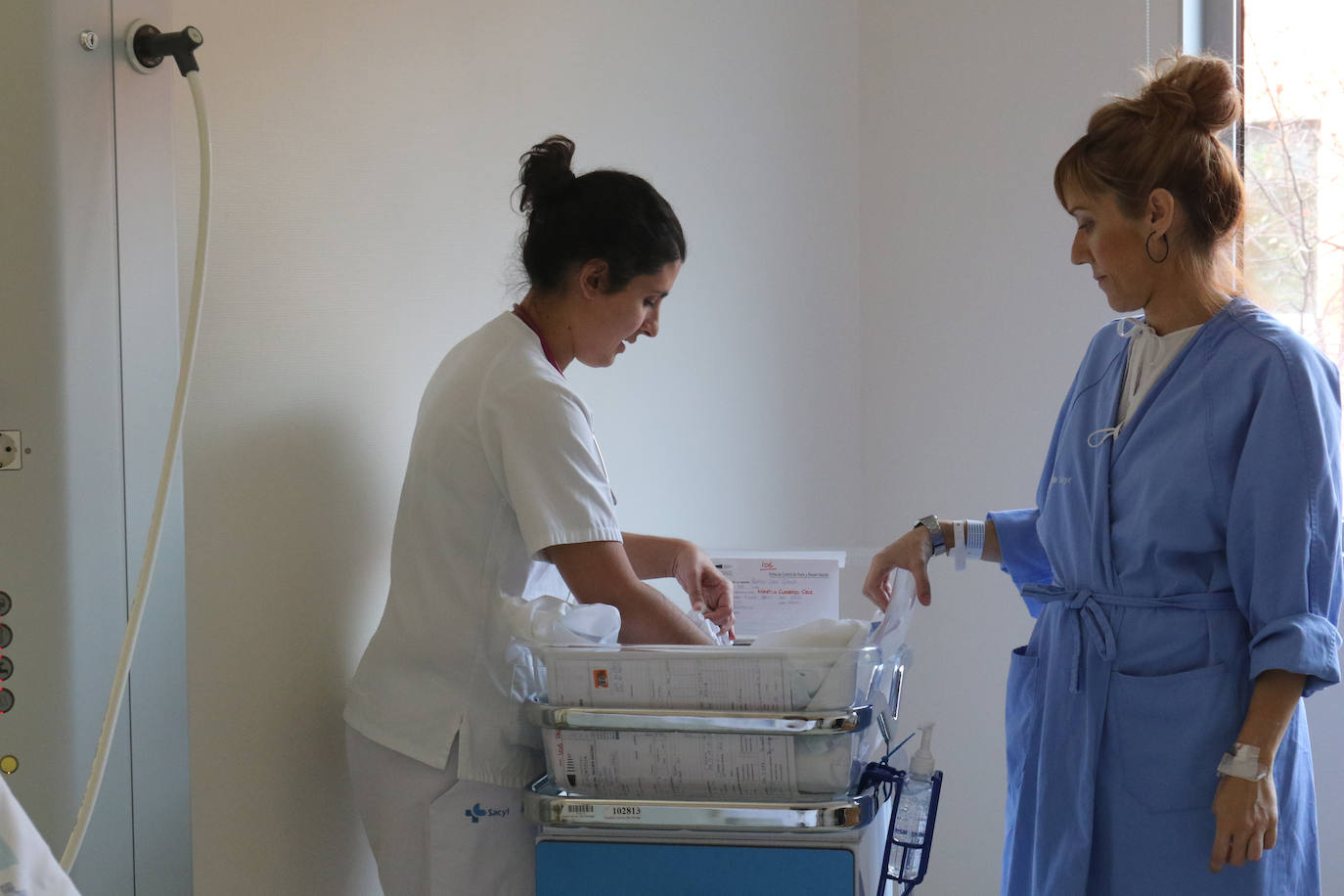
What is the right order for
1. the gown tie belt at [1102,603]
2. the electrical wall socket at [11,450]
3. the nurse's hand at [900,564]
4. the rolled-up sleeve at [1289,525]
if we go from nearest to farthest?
the electrical wall socket at [11,450] → the rolled-up sleeve at [1289,525] → the gown tie belt at [1102,603] → the nurse's hand at [900,564]

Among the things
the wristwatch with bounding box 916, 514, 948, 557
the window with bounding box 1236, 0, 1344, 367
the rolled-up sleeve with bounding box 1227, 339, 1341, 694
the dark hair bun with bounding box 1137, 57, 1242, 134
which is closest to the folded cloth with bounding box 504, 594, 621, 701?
the wristwatch with bounding box 916, 514, 948, 557

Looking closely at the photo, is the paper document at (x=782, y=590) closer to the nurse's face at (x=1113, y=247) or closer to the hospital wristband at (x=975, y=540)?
the hospital wristband at (x=975, y=540)

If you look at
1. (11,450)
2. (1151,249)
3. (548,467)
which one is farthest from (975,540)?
(11,450)

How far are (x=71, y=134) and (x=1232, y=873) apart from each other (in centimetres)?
142

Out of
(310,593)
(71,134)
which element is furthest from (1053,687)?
(71,134)

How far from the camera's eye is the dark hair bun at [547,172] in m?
1.48

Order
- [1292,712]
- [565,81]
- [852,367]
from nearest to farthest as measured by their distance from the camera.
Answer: [1292,712] → [565,81] → [852,367]

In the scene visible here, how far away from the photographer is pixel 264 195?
1.43 m

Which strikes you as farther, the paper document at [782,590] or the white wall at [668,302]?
the paper document at [782,590]

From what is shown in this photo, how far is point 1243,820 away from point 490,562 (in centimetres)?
86

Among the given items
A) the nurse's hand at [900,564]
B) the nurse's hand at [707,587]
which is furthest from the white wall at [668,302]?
the nurse's hand at [707,587]

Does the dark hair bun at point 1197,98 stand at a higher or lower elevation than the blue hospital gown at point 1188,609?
higher

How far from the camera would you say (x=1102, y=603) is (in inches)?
59.3

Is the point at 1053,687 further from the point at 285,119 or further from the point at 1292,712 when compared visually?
the point at 285,119
